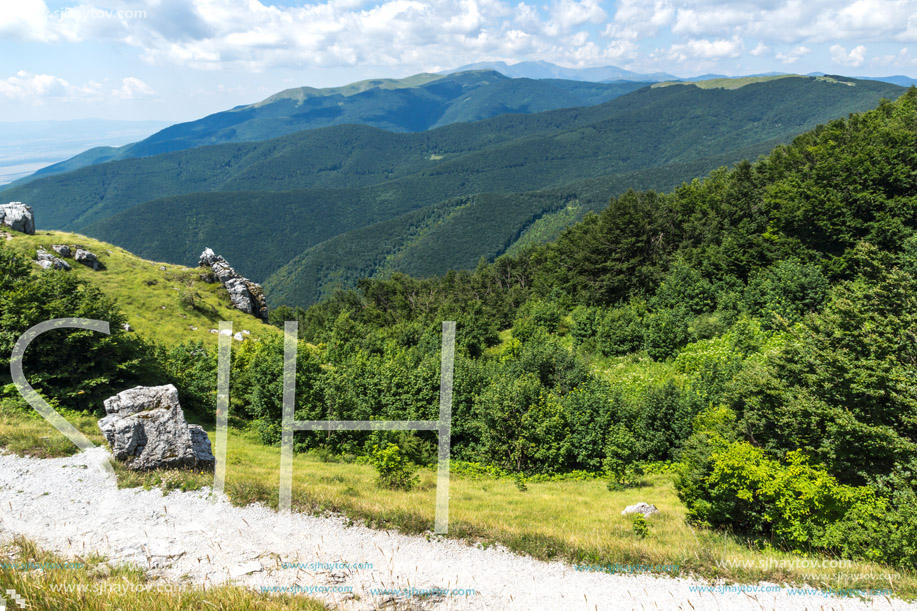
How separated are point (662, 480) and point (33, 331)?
96.0ft

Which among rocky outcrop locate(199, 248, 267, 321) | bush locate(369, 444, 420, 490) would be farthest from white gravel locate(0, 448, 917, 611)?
rocky outcrop locate(199, 248, 267, 321)

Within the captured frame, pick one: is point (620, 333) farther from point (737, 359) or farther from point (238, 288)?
point (238, 288)

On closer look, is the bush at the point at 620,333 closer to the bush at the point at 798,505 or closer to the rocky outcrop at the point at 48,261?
the bush at the point at 798,505

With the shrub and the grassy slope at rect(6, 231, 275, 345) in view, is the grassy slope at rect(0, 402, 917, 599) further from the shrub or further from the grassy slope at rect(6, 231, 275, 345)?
the grassy slope at rect(6, 231, 275, 345)

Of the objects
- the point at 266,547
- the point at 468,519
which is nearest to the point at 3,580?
the point at 266,547

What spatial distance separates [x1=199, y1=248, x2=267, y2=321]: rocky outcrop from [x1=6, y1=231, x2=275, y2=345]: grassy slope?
1.46m

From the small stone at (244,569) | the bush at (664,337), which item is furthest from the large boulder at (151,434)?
the bush at (664,337)

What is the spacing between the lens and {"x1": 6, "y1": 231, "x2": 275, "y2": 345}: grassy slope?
5812 cm

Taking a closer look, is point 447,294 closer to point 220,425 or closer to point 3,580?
point 220,425

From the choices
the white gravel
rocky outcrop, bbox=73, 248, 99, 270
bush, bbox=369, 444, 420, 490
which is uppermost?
rocky outcrop, bbox=73, 248, 99, 270

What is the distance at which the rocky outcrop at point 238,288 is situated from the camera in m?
76.6

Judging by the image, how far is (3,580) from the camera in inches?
293

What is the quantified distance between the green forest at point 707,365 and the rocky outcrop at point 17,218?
54.3 metres

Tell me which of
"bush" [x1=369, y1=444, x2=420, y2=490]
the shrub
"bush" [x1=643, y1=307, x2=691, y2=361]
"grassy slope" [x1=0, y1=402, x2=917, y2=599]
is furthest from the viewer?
"bush" [x1=643, y1=307, x2=691, y2=361]
